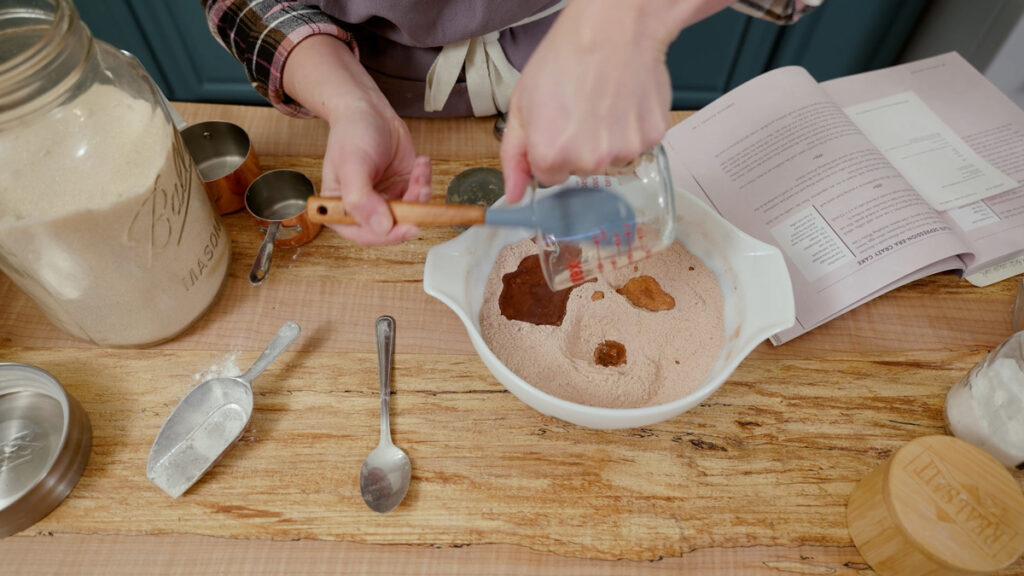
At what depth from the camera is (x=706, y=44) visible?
5.44 feet

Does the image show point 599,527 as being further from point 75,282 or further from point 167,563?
point 75,282

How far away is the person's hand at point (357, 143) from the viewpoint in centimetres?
68

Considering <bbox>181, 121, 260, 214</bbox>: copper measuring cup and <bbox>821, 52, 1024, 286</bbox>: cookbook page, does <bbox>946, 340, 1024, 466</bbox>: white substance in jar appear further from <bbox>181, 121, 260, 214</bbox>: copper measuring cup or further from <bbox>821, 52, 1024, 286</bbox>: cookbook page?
<bbox>181, 121, 260, 214</bbox>: copper measuring cup

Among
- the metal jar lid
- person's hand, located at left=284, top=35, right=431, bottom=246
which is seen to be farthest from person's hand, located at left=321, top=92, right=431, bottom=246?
the metal jar lid

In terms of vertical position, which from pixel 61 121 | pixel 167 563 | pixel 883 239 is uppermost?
pixel 61 121

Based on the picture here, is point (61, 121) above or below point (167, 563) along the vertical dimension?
above

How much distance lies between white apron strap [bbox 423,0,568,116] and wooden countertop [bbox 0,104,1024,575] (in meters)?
0.31

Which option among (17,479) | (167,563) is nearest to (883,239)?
(167,563)

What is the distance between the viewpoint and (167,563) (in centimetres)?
66

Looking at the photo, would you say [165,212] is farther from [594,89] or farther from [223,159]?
[594,89]

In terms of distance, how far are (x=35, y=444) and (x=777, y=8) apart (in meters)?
1.02

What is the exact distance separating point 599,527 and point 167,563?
46cm

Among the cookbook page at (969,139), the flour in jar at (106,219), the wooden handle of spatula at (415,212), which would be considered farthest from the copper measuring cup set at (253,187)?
the cookbook page at (969,139)

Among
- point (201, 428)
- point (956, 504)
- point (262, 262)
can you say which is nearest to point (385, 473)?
point (201, 428)
